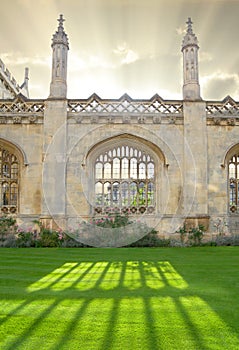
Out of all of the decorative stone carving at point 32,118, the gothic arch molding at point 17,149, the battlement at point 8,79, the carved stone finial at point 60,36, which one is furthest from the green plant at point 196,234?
the battlement at point 8,79

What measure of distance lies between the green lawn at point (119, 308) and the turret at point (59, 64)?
30.7ft

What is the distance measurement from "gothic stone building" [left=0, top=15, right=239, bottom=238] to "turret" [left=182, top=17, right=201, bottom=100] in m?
0.04

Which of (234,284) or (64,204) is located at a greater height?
(64,204)

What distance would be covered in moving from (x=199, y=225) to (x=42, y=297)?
984cm

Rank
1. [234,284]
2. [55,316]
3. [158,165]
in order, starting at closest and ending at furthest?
[55,316] → [234,284] → [158,165]

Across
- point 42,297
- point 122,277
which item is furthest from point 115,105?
point 42,297

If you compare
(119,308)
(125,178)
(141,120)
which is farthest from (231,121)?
(119,308)

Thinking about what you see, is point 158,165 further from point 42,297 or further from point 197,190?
point 42,297

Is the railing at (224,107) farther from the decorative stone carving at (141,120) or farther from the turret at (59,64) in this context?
the turret at (59,64)

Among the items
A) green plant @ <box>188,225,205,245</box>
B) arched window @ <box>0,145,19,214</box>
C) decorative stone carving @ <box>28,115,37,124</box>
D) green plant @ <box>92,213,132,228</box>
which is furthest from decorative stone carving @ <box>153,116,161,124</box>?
arched window @ <box>0,145,19,214</box>

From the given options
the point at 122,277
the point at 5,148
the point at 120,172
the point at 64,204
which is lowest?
the point at 122,277

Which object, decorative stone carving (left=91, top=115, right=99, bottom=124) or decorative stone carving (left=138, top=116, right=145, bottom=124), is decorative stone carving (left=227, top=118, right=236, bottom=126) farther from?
decorative stone carving (left=91, top=115, right=99, bottom=124)

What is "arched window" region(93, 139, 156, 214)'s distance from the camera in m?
14.1

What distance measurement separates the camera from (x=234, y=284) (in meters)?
5.01
